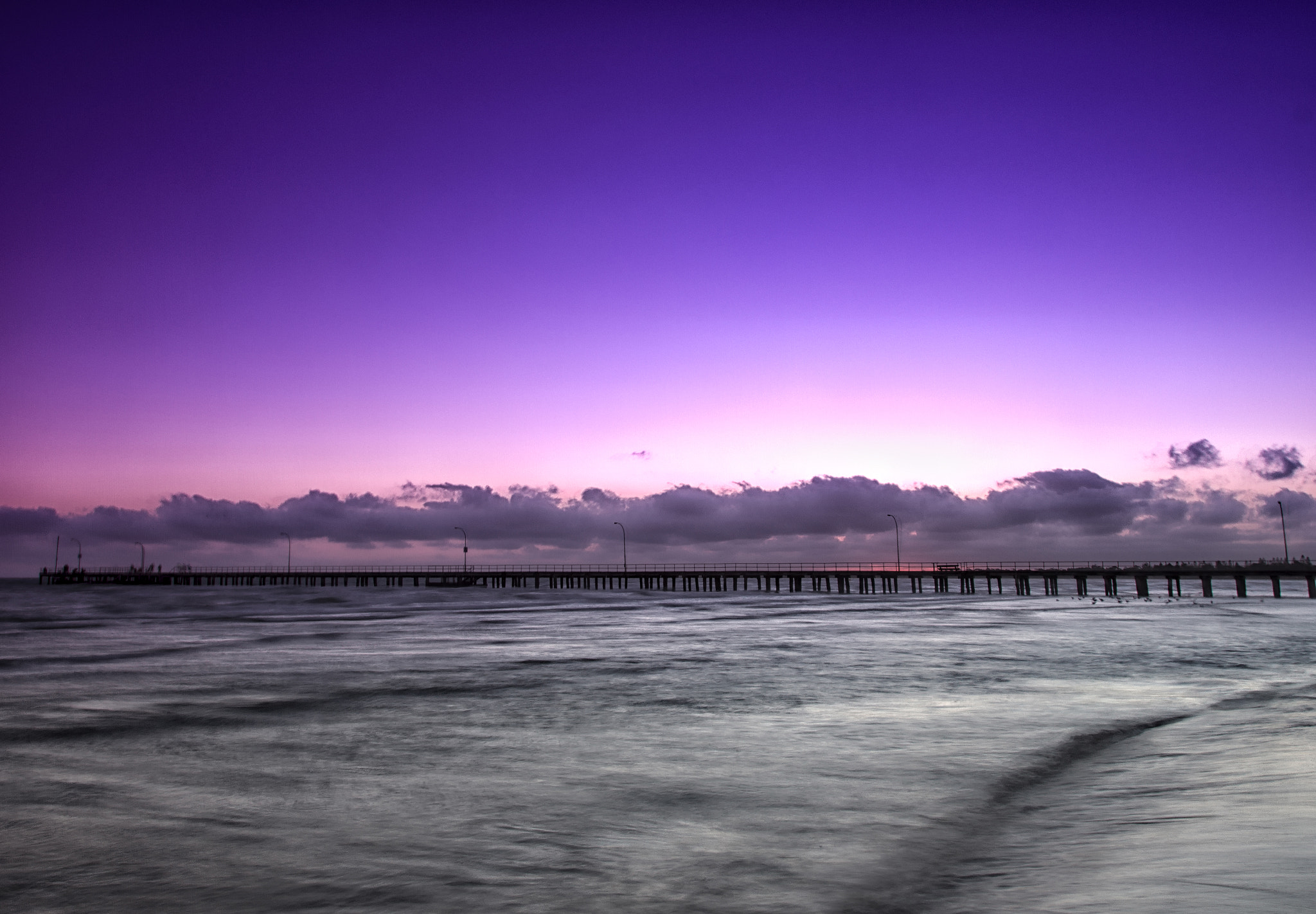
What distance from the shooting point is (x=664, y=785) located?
8.86 m

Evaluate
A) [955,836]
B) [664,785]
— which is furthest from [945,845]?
[664,785]

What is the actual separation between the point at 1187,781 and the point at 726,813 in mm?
4467

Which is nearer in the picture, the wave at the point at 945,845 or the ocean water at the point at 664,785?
the wave at the point at 945,845

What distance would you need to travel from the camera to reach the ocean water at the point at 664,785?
5.62 metres

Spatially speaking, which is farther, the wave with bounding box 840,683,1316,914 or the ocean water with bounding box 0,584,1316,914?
the ocean water with bounding box 0,584,1316,914

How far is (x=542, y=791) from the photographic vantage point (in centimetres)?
866

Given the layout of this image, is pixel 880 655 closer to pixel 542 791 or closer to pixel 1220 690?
pixel 1220 690

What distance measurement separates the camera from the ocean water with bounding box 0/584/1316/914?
18.4 feet

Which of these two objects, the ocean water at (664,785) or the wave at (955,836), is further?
the ocean water at (664,785)

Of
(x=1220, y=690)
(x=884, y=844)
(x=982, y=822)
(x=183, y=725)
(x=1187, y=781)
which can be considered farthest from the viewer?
(x=1220, y=690)

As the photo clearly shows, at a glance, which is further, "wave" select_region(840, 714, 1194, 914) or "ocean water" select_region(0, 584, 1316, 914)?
"ocean water" select_region(0, 584, 1316, 914)

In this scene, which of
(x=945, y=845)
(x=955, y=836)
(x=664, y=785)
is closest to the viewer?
(x=945, y=845)

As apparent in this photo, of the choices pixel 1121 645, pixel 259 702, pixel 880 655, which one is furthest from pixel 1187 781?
pixel 1121 645

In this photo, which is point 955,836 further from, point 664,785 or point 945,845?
point 664,785
